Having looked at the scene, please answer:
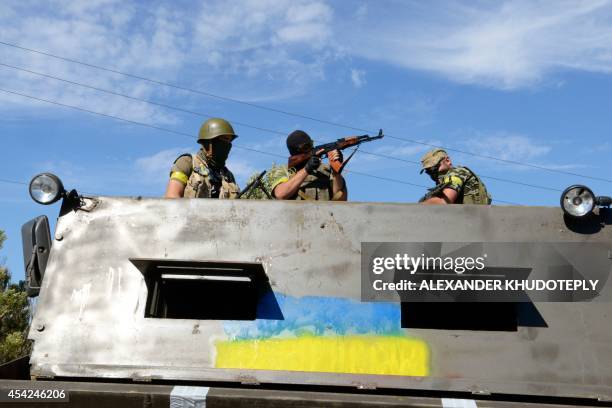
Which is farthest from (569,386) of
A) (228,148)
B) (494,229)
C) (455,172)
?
(228,148)

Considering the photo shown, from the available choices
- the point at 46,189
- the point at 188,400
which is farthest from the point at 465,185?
the point at 46,189

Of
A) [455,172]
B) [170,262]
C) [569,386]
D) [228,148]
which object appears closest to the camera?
[569,386]

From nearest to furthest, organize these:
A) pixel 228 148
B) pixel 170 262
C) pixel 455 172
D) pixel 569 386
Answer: pixel 569 386
pixel 170 262
pixel 455 172
pixel 228 148

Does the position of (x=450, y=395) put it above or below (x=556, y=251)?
below

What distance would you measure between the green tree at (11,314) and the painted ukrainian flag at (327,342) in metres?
15.6

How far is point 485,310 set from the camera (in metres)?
4.50

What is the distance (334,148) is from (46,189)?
2563 millimetres

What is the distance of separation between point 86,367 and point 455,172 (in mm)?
2736

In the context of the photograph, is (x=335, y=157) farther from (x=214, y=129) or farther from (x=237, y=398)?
(x=237, y=398)

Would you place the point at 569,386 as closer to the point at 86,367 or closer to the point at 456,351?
the point at 456,351

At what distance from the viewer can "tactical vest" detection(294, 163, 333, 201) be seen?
583 centimetres

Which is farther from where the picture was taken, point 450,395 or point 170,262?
point 170,262

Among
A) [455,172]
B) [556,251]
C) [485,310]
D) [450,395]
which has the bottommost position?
[450,395]

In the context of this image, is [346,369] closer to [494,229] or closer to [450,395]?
[450,395]
